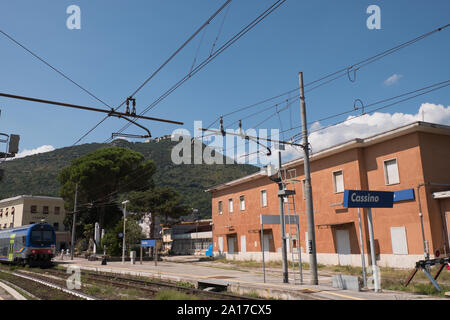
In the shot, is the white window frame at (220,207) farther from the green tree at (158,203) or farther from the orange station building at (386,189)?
the green tree at (158,203)

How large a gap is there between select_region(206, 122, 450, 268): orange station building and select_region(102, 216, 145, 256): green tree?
60.6 feet

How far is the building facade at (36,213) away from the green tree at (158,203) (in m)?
23.1

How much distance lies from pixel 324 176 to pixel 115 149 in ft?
123

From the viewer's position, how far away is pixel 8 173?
100938mm

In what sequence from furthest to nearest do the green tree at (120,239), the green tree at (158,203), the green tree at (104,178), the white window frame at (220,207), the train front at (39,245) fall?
1. the green tree at (104,178)
2. the green tree at (158,203)
3. the green tree at (120,239)
4. the white window frame at (220,207)
5. the train front at (39,245)

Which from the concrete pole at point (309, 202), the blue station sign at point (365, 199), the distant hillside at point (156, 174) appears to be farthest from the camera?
the distant hillside at point (156, 174)

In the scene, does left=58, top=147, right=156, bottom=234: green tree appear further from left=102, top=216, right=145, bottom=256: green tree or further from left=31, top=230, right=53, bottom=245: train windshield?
left=31, top=230, right=53, bottom=245: train windshield

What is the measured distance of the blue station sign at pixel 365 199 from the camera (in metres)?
12.9

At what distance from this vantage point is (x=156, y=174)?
106 m

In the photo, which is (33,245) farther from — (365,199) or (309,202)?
(365,199)

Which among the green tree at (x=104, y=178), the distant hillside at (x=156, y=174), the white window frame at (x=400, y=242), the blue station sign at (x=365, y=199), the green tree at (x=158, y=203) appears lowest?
the white window frame at (x=400, y=242)

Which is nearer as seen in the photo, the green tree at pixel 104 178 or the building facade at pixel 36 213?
the green tree at pixel 104 178

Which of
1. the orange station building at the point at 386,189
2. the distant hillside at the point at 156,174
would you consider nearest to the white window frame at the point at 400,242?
the orange station building at the point at 386,189

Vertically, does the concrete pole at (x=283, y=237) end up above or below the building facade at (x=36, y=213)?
below
